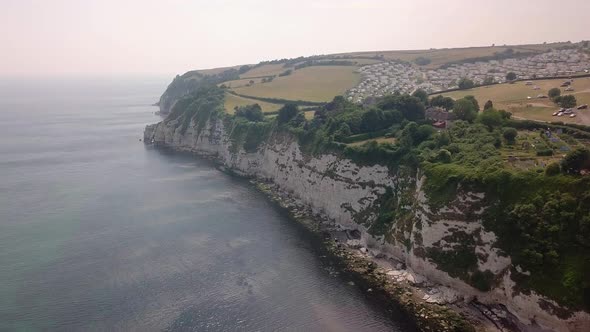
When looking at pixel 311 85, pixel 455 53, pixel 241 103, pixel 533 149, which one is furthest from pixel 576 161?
pixel 455 53

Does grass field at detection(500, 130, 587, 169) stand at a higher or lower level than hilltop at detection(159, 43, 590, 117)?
lower

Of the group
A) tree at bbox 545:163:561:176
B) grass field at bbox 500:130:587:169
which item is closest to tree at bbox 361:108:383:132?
grass field at bbox 500:130:587:169

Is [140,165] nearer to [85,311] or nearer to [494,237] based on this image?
[85,311]

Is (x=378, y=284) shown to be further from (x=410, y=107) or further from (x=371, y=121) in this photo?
(x=410, y=107)

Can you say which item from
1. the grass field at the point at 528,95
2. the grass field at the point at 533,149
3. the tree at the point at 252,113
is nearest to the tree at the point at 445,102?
the grass field at the point at 528,95

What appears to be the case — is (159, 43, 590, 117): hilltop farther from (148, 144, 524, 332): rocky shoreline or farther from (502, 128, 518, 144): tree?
(148, 144, 524, 332): rocky shoreline
